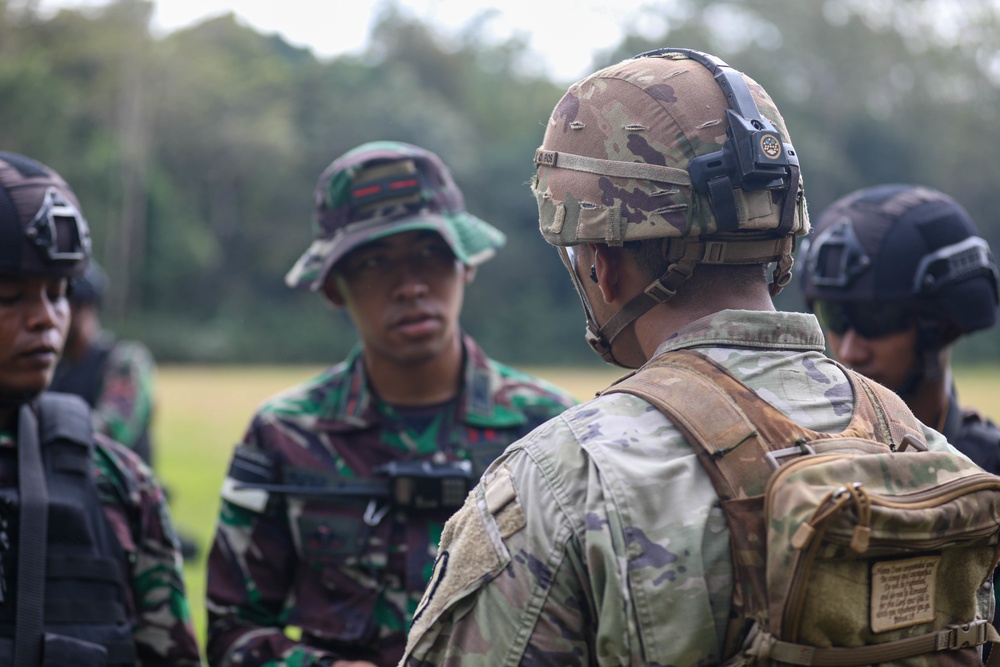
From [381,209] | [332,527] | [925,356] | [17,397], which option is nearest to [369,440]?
[332,527]

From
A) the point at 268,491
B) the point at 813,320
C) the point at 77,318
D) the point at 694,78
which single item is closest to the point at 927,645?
the point at 813,320

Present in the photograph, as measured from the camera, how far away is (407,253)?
4.14 metres

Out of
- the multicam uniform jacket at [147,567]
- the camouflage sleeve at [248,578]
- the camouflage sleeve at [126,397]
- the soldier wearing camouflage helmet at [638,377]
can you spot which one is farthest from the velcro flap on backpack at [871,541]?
the camouflage sleeve at [126,397]

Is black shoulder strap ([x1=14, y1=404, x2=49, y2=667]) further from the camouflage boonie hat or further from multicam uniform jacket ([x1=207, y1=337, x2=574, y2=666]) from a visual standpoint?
the camouflage boonie hat

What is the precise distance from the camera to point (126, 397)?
8.14 meters

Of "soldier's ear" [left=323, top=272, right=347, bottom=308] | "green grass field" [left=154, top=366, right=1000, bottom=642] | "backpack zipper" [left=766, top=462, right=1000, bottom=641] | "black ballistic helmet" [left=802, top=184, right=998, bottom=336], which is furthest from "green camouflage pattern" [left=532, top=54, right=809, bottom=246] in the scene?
→ "green grass field" [left=154, top=366, right=1000, bottom=642]

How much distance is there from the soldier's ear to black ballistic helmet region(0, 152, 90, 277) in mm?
942

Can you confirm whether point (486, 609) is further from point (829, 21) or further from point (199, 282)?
point (829, 21)

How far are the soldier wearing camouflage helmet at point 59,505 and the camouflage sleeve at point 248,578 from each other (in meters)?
Answer: 0.17

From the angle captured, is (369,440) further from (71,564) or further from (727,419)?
(727,419)

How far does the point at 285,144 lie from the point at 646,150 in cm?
3663

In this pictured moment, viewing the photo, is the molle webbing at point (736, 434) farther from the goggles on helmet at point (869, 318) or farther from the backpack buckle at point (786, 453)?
the goggles on helmet at point (869, 318)

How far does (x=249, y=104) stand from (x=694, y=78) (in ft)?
126

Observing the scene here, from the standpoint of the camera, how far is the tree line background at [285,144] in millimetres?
36875
